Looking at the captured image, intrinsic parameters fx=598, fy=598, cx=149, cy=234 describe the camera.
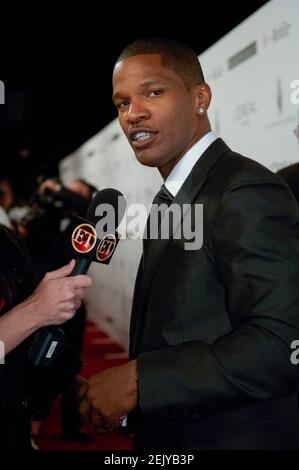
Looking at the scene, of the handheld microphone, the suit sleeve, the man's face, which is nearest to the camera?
the suit sleeve

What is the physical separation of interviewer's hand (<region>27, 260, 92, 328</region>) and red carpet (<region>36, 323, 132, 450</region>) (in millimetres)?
1559

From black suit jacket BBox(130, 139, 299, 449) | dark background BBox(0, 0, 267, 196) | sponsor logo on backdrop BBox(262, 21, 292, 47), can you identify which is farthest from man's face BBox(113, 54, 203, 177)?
dark background BBox(0, 0, 267, 196)

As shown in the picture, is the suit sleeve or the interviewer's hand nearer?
the suit sleeve

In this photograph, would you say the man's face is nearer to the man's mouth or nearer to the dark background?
the man's mouth

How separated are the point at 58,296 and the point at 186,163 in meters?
0.43

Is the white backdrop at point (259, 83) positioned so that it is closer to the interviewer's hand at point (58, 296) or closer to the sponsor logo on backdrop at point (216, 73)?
the sponsor logo on backdrop at point (216, 73)

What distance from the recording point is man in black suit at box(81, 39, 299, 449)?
3.61 feet

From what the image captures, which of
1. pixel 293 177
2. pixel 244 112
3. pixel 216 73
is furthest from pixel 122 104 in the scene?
pixel 216 73

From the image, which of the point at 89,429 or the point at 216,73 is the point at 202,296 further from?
the point at 89,429

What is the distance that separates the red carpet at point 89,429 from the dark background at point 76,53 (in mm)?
1920

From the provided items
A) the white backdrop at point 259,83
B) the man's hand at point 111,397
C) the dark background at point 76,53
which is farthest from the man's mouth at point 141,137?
the dark background at point 76,53

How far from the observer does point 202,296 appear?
122 cm

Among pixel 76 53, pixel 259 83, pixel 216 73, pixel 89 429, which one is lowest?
pixel 89 429

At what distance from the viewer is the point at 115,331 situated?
6766 millimetres
